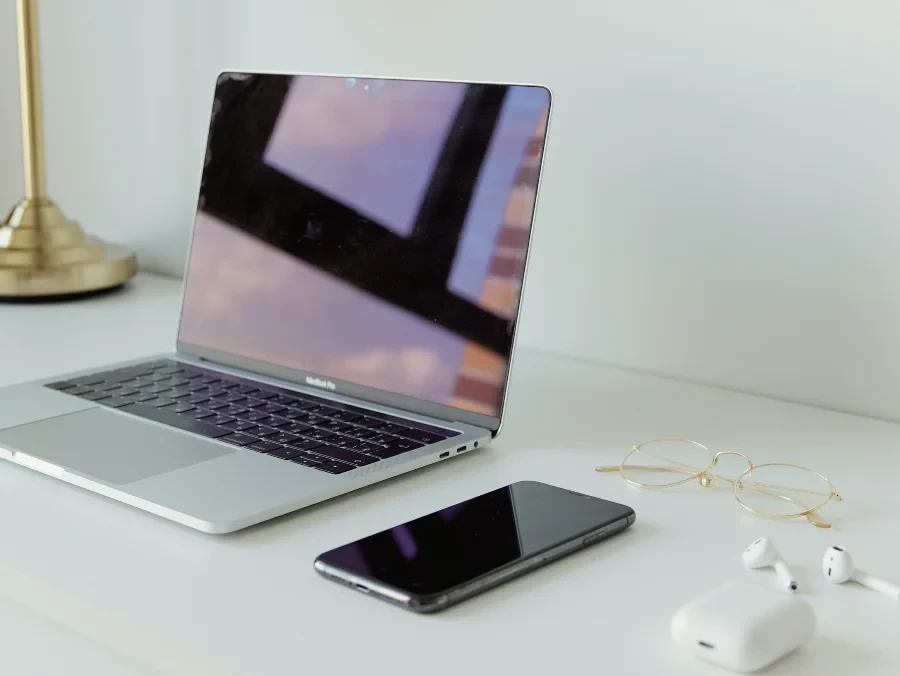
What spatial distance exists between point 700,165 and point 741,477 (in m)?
0.33

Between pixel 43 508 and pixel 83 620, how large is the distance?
138 millimetres

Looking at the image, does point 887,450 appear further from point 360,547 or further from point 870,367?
point 360,547

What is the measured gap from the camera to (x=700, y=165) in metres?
0.96

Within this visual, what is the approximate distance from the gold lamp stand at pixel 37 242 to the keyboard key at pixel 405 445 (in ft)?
2.02

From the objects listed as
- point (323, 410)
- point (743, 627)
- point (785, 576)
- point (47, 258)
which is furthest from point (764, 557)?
point (47, 258)

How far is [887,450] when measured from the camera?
83 centimetres

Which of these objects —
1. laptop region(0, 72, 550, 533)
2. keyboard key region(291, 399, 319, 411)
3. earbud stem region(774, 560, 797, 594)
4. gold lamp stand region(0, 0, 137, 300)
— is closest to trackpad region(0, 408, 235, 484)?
laptop region(0, 72, 550, 533)

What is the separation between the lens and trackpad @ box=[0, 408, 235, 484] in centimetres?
72

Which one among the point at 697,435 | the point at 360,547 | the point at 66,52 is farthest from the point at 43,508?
the point at 66,52

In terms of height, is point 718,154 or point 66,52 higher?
point 718,154

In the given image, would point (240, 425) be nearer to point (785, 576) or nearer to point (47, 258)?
point (785, 576)

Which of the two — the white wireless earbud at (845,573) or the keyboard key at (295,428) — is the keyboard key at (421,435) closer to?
the keyboard key at (295,428)

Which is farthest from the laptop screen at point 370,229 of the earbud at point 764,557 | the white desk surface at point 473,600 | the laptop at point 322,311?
the earbud at point 764,557

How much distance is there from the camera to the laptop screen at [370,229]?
2.68ft
